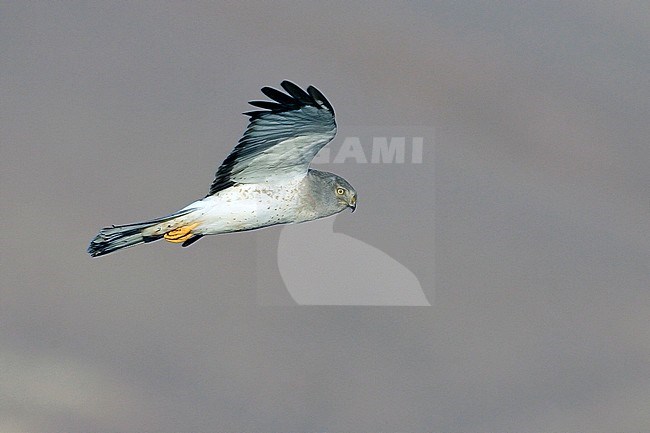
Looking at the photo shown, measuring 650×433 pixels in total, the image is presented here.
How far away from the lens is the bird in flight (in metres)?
26.3

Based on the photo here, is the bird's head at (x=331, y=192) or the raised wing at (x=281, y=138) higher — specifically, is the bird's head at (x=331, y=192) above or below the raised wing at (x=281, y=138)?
below

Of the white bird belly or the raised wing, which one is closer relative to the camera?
the raised wing

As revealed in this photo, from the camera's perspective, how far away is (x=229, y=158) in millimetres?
26625

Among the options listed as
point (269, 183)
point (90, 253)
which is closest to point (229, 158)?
point (269, 183)

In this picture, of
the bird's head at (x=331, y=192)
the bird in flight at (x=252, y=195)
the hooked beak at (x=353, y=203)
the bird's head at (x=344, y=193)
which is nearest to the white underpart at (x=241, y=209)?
the bird in flight at (x=252, y=195)

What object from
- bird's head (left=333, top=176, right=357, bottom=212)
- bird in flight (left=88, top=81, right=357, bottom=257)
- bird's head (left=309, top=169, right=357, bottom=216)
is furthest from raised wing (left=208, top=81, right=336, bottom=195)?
bird's head (left=333, top=176, right=357, bottom=212)

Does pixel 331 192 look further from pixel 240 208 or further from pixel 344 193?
pixel 240 208

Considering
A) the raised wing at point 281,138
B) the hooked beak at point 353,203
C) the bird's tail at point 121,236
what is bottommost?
the bird's tail at point 121,236

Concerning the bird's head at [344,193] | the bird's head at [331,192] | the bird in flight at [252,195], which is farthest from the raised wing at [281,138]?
the bird's head at [344,193]

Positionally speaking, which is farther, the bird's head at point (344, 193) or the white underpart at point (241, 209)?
the bird's head at point (344, 193)

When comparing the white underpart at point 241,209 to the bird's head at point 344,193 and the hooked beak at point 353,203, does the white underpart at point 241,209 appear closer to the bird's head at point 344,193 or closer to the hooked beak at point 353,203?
the bird's head at point 344,193

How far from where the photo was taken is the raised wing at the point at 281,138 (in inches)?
1009

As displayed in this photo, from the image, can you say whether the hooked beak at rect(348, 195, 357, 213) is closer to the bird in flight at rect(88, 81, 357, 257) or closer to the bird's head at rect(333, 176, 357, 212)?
the bird's head at rect(333, 176, 357, 212)

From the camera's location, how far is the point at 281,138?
1033 inches
